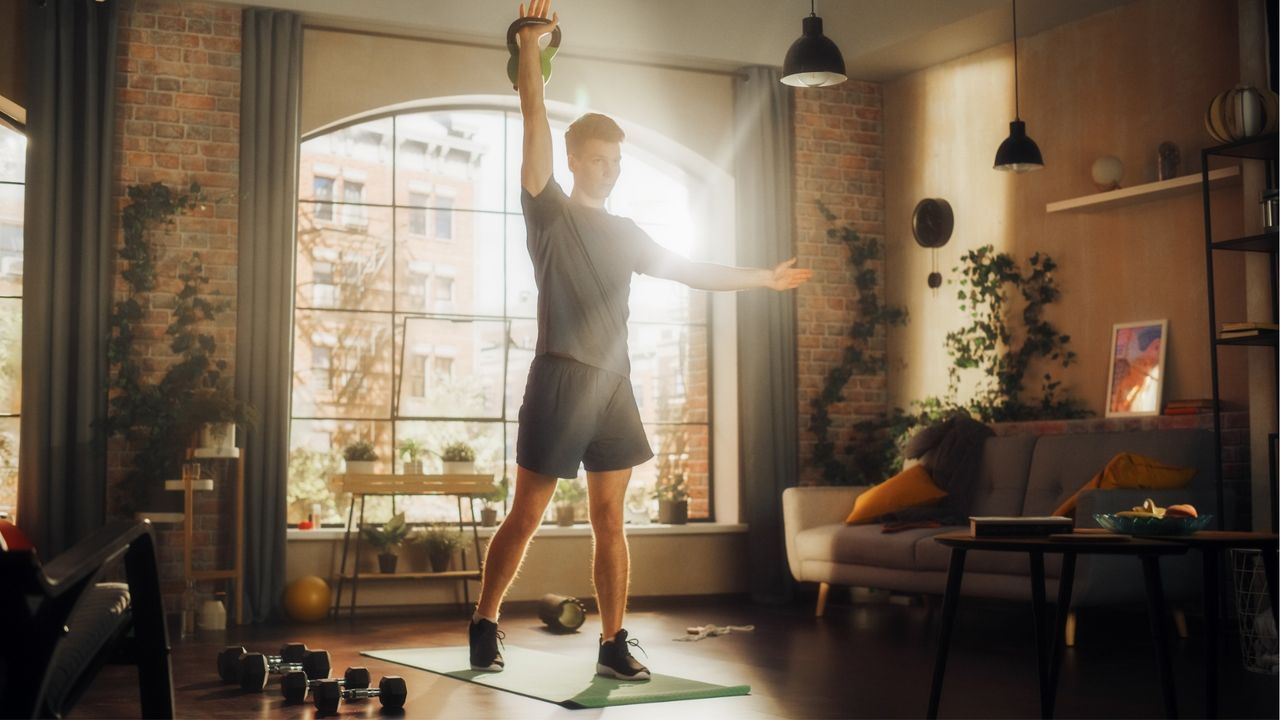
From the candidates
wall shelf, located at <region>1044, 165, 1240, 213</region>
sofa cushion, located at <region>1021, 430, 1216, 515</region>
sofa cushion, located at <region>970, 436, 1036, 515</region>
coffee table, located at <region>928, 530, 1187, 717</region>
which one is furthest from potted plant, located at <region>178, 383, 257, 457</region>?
wall shelf, located at <region>1044, 165, 1240, 213</region>

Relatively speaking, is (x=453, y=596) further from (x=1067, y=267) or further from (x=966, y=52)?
(x=966, y=52)

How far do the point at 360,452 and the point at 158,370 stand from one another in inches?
42.4

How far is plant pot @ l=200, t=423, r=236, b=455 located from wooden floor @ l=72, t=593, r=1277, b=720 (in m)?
0.86

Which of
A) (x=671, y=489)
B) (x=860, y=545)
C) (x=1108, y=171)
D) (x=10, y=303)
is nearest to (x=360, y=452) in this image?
(x=671, y=489)

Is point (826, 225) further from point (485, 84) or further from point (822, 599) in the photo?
point (822, 599)

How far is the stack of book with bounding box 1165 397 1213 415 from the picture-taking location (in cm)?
595

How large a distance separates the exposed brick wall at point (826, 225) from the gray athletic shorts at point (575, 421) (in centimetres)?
395

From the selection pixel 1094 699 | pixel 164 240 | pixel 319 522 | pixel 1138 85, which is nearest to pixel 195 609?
pixel 319 522

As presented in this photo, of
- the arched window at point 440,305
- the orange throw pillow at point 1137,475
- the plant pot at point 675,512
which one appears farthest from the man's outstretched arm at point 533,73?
the plant pot at point 675,512

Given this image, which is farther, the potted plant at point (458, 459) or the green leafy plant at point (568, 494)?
the green leafy plant at point (568, 494)

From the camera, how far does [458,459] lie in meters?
6.96

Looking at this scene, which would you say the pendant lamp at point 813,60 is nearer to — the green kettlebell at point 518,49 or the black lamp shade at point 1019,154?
the black lamp shade at point 1019,154

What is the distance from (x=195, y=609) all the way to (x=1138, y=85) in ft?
17.2

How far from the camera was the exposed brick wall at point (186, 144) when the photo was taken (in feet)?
21.8
